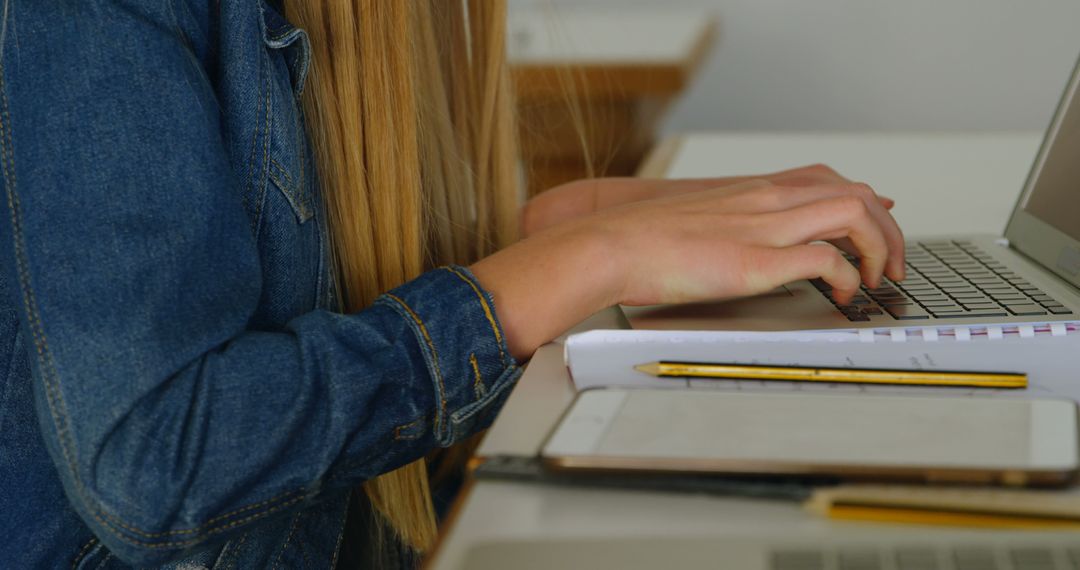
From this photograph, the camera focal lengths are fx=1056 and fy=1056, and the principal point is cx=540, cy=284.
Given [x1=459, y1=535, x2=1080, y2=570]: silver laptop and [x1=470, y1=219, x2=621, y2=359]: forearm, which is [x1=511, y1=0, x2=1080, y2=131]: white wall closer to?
[x1=470, y1=219, x2=621, y2=359]: forearm

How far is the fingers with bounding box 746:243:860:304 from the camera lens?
0.58 metres

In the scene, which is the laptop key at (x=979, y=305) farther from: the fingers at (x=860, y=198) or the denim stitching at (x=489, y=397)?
the denim stitching at (x=489, y=397)

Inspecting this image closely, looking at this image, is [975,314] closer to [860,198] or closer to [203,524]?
[860,198]

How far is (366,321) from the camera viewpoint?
0.55 meters

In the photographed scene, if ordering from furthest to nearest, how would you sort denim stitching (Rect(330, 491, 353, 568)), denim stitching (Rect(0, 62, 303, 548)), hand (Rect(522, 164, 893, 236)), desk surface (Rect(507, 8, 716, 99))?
desk surface (Rect(507, 8, 716, 99)), hand (Rect(522, 164, 893, 236)), denim stitching (Rect(330, 491, 353, 568)), denim stitching (Rect(0, 62, 303, 548))

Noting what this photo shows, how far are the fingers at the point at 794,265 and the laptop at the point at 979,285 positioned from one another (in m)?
0.03

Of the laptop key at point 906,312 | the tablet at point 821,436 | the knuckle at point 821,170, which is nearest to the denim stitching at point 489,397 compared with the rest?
the tablet at point 821,436

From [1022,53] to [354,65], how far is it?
226cm

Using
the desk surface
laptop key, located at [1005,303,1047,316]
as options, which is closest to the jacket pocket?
laptop key, located at [1005,303,1047,316]

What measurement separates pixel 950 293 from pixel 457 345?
0.31 metres

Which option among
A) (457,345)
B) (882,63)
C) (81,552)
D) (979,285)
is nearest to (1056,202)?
(979,285)

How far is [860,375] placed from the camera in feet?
1.61

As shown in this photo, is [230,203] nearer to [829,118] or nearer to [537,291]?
[537,291]

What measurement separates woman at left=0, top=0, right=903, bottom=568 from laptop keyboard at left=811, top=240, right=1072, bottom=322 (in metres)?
0.02
